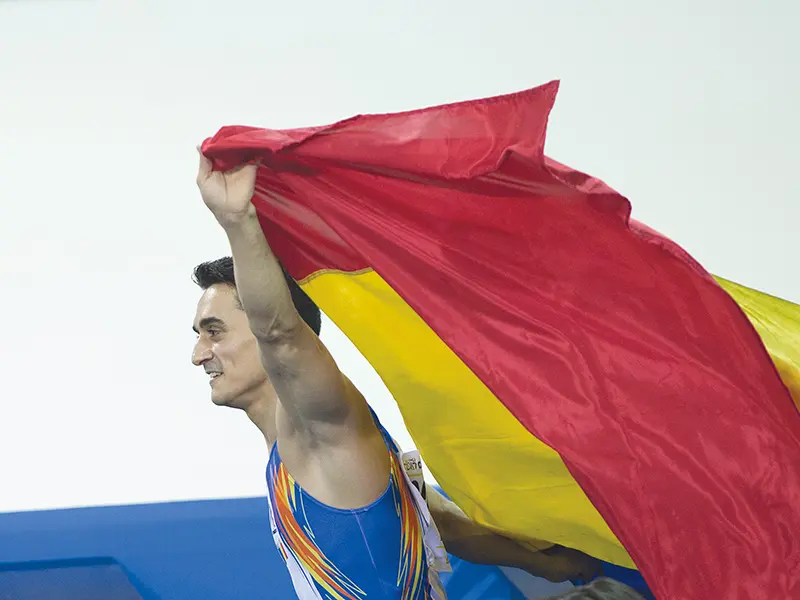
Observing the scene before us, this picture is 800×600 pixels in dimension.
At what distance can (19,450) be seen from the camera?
3.15m

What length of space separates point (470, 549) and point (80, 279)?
185 cm

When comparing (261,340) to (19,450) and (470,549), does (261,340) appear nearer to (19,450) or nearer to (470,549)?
(470,549)

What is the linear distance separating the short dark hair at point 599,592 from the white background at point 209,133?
6.25ft

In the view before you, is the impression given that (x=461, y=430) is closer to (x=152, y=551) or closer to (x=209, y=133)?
(x=152, y=551)

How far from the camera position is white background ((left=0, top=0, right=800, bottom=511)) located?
3.13m

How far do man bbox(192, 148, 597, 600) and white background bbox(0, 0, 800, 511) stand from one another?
1.36m

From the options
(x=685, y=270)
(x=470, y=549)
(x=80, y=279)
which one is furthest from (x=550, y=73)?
(x=685, y=270)

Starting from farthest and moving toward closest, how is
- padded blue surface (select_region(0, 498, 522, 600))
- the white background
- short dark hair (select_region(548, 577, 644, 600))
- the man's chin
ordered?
the white background
padded blue surface (select_region(0, 498, 522, 600))
the man's chin
short dark hair (select_region(548, 577, 644, 600))

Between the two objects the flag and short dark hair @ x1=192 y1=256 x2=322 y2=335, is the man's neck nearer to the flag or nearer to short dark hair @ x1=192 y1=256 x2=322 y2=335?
short dark hair @ x1=192 y1=256 x2=322 y2=335

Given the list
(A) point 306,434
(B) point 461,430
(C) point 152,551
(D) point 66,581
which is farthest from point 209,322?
(D) point 66,581

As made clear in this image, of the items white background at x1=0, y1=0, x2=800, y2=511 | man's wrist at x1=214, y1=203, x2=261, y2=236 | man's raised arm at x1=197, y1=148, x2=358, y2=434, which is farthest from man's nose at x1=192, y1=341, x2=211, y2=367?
white background at x1=0, y1=0, x2=800, y2=511

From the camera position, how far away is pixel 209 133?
3518 millimetres

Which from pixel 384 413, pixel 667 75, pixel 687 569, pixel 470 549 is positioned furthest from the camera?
pixel 667 75

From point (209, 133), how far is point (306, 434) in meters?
2.17
